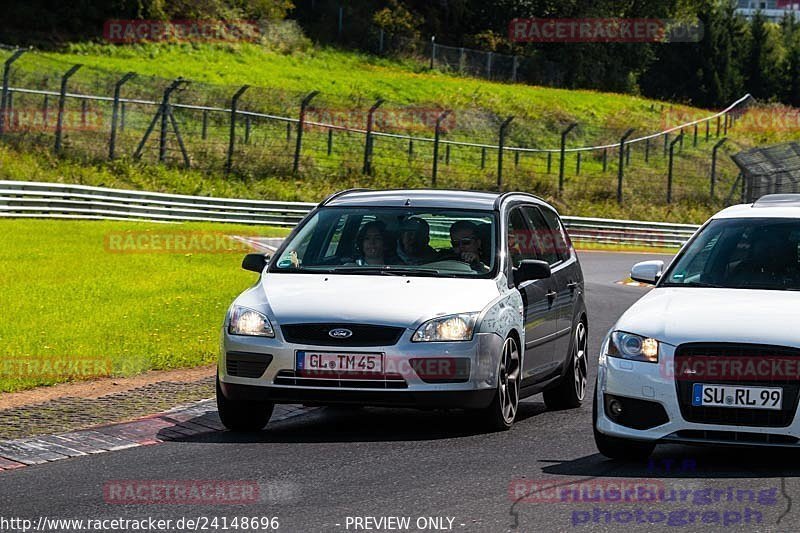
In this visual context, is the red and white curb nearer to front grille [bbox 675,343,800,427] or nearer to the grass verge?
the grass verge

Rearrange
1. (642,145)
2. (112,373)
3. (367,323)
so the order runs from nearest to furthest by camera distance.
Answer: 1. (367,323)
2. (112,373)
3. (642,145)

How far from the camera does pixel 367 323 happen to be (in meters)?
9.44

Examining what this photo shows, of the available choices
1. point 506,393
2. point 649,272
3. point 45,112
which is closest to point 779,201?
point 649,272

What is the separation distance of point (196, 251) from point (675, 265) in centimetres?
1859

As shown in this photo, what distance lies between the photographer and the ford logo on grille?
371 inches

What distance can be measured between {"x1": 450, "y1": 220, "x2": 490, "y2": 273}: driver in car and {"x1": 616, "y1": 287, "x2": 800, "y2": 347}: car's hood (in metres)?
1.72

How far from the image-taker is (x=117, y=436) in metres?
9.71

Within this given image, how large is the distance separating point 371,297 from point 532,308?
5.30 feet

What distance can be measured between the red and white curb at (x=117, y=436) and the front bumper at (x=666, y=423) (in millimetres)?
2925

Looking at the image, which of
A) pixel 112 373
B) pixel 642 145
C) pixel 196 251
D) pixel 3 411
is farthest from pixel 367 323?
pixel 642 145

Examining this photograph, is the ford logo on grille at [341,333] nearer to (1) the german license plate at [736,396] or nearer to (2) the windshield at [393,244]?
(2) the windshield at [393,244]

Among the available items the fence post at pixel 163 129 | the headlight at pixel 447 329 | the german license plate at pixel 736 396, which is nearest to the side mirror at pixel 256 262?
the headlight at pixel 447 329

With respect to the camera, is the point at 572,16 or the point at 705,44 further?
the point at 705,44

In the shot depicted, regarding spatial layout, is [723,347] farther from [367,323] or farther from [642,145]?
[642,145]
